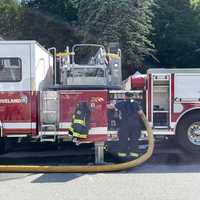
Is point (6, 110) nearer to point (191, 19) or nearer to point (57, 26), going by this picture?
point (57, 26)

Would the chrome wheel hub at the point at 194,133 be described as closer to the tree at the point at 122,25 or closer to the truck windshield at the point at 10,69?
the truck windshield at the point at 10,69

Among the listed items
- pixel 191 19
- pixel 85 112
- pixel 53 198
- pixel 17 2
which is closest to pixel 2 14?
pixel 17 2

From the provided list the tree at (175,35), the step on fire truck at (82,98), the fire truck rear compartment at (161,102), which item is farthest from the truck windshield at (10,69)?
the tree at (175,35)

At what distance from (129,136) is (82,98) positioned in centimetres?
124

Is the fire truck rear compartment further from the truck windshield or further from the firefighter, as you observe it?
the truck windshield

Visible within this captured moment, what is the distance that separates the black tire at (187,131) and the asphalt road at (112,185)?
0.98m

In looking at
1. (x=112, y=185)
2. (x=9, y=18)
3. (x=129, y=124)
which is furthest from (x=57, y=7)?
(x=112, y=185)

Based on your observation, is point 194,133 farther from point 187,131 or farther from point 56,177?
point 56,177

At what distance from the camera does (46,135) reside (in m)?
11.6

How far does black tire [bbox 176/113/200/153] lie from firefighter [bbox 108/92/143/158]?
1117mm

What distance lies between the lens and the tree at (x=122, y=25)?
31.5 m

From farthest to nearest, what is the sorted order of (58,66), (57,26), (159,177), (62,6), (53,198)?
1. (62,6)
2. (57,26)
3. (58,66)
4. (159,177)
5. (53,198)

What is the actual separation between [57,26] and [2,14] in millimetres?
3688

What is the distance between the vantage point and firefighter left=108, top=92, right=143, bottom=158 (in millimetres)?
11391
